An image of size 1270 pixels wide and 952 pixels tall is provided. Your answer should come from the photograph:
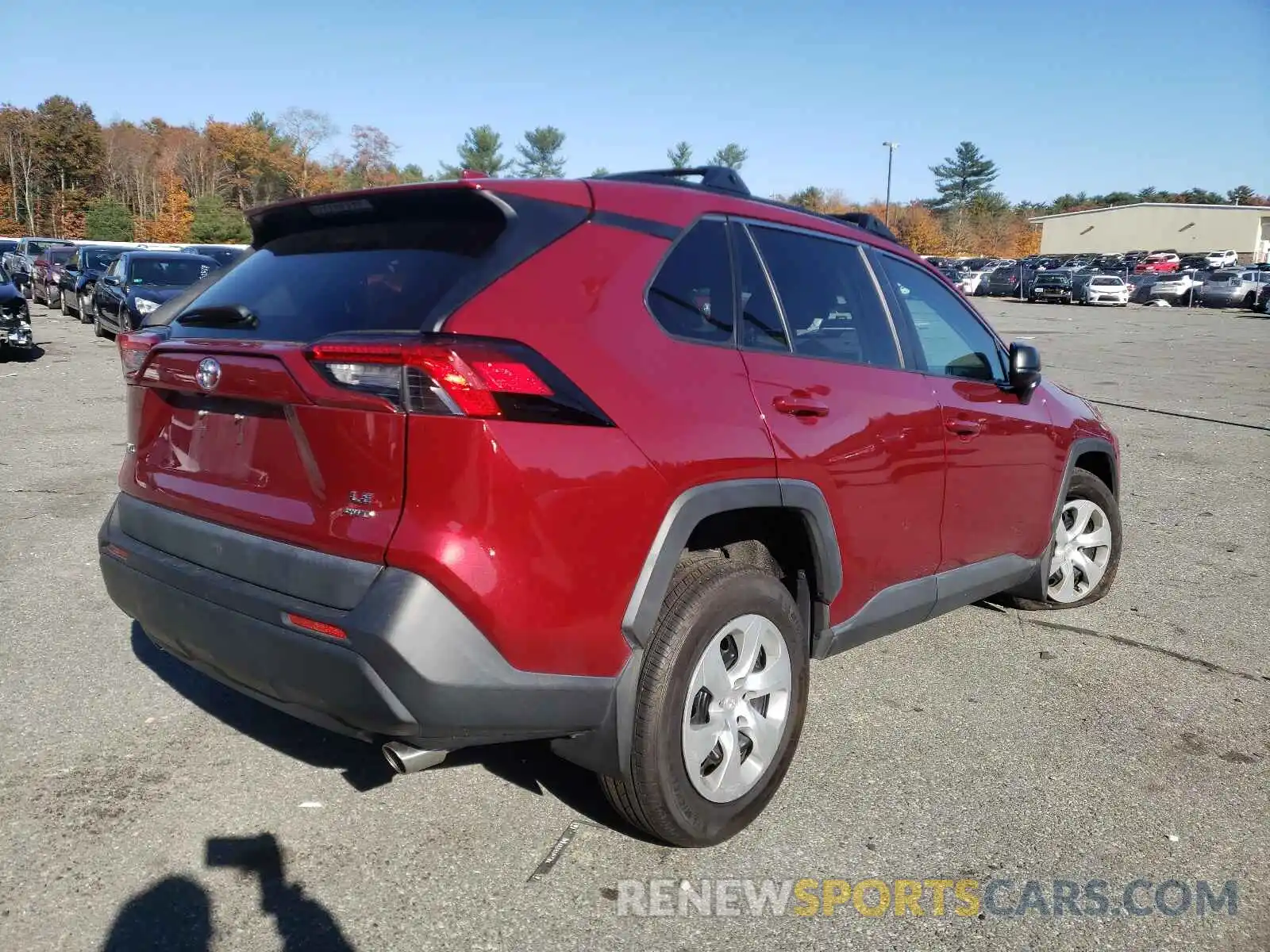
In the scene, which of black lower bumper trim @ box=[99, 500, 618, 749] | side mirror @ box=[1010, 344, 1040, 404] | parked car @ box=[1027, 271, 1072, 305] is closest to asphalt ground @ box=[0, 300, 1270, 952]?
black lower bumper trim @ box=[99, 500, 618, 749]

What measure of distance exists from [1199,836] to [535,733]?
2.15 meters

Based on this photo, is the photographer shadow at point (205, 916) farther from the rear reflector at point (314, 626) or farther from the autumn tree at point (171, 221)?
the autumn tree at point (171, 221)

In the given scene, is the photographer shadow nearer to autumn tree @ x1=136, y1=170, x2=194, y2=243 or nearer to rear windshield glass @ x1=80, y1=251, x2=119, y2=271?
rear windshield glass @ x1=80, y1=251, x2=119, y2=271

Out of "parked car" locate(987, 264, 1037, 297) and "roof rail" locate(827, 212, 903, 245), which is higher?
"parked car" locate(987, 264, 1037, 297)

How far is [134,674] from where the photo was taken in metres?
4.07

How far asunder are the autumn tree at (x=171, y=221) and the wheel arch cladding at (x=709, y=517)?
72.9m

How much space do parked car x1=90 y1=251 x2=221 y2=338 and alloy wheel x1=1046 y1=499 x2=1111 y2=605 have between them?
1567 cm

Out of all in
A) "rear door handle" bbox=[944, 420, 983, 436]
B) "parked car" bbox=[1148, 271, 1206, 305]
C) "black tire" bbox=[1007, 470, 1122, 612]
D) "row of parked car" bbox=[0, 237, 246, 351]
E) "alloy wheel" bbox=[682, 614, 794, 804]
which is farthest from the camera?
"parked car" bbox=[1148, 271, 1206, 305]

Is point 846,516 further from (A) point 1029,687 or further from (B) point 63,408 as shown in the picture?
(B) point 63,408

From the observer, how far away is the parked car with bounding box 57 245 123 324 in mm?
22453

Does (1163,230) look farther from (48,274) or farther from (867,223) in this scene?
(867,223)

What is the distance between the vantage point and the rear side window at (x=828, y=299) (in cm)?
330

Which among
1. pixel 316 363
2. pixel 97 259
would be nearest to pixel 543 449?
pixel 316 363

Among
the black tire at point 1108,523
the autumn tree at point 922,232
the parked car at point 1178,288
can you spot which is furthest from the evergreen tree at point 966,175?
the black tire at point 1108,523
